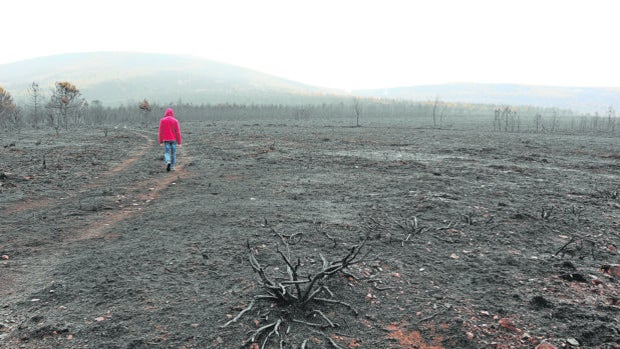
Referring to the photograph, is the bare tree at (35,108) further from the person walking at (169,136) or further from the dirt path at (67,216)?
the dirt path at (67,216)

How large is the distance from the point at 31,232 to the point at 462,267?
19.4ft

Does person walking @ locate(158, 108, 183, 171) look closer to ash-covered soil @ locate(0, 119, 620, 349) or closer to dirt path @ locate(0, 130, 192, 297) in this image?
dirt path @ locate(0, 130, 192, 297)

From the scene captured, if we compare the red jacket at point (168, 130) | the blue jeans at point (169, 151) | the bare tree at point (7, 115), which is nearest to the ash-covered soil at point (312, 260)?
the blue jeans at point (169, 151)

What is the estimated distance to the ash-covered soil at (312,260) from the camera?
10.4 feet

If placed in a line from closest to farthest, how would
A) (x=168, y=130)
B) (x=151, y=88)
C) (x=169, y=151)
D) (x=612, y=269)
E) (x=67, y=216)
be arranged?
(x=612, y=269)
(x=67, y=216)
(x=168, y=130)
(x=169, y=151)
(x=151, y=88)

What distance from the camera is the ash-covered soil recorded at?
10.4 feet

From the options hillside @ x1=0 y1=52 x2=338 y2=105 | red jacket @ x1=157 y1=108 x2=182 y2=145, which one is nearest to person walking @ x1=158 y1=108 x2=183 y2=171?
red jacket @ x1=157 y1=108 x2=182 y2=145

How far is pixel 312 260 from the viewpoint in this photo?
4547 millimetres

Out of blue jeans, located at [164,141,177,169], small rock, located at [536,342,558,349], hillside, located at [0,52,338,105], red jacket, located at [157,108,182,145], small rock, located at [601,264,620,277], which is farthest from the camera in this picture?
hillside, located at [0,52,338,105]

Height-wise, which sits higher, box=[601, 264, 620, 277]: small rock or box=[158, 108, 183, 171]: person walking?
box=[158, 108, 183, 171]: person walking

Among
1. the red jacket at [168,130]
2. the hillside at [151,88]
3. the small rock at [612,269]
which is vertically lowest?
the small rock at [612,269]

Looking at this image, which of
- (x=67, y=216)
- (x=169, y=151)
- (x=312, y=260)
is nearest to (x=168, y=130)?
(x=169, y=151)

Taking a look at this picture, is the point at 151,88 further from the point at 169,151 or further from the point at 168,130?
the point at 168,130

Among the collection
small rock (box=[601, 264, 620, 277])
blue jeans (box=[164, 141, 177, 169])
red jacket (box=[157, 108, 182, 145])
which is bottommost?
small rock (box=[601, 264, 620, 277])
